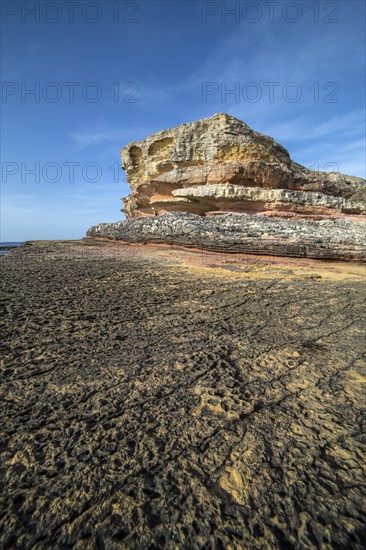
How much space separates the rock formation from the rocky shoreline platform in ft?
16.3

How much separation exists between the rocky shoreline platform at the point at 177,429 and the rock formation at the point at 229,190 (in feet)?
16.3

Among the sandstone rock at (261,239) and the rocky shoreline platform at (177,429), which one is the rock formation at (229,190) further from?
the rocky shoreline platform at (177,429)

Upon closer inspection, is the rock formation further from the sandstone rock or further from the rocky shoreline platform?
the rocky shoreline platform

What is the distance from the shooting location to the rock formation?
7539 millimetres

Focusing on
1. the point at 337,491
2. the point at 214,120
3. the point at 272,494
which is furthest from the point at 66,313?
the point at 214,120

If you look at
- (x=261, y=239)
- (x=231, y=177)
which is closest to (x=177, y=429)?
(x=261, y=239)

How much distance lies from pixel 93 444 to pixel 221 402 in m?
0.54

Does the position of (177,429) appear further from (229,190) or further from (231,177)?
(231,177)

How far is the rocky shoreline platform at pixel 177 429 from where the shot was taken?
0.71 m

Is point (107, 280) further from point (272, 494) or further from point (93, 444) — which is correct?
point (272, 494)

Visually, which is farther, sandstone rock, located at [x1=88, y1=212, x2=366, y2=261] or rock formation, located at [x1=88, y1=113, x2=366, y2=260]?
rock formation, located at [x1=88, y1=113, x2=366, y2=260]

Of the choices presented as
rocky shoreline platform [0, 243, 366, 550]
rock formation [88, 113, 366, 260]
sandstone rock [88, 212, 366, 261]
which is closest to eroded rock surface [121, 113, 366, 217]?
rock formation [88, 113, 366, 260]

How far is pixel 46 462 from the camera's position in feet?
2.75

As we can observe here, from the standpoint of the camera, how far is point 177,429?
39.7 inches
